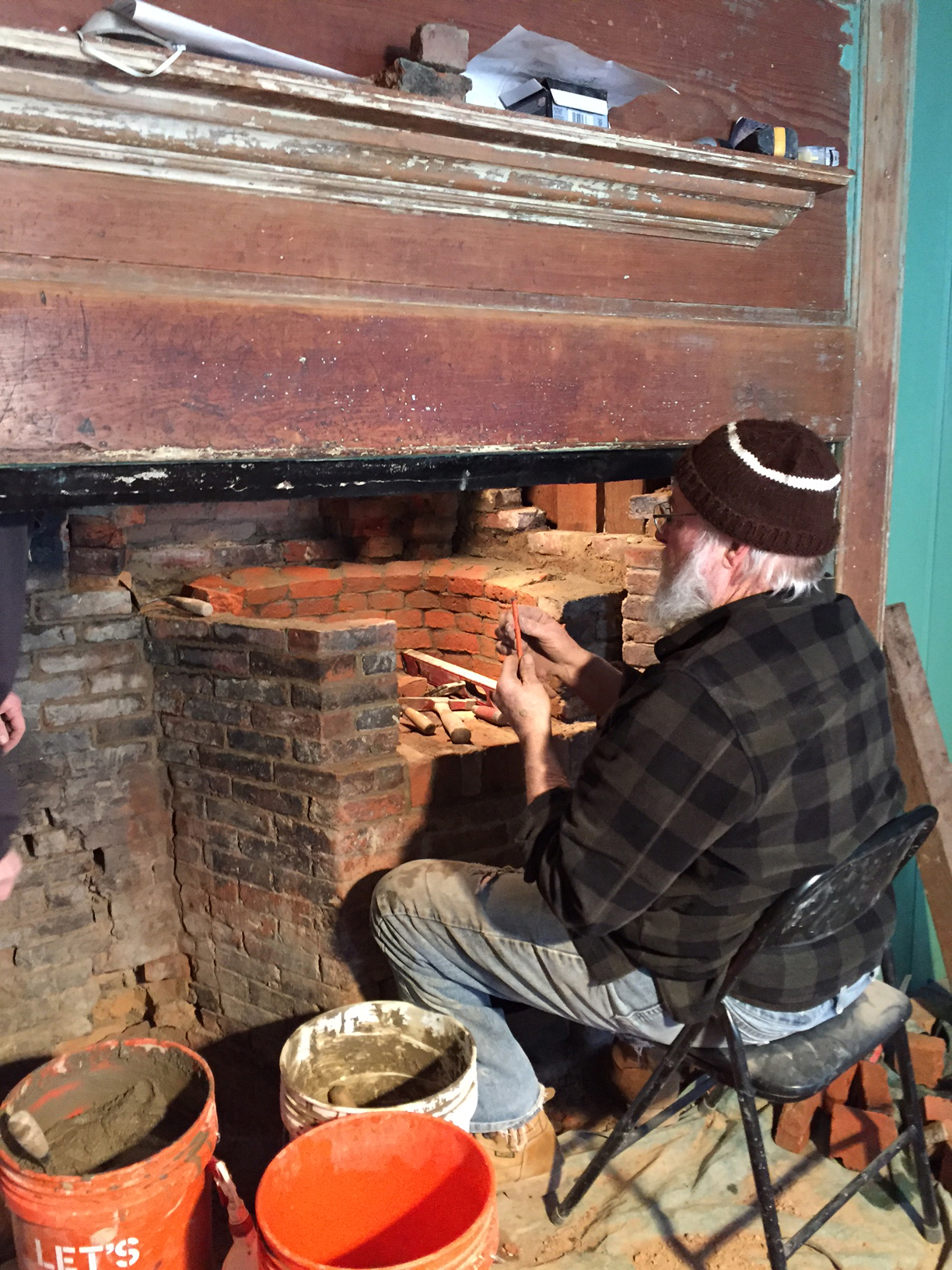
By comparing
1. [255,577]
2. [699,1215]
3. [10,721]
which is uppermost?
[255,577]

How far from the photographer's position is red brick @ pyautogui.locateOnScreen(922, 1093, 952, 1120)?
2.44 m

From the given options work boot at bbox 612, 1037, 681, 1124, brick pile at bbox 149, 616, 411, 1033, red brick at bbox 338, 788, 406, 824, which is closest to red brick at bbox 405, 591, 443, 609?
brick pile at bbox 149, 616, 411, 1033

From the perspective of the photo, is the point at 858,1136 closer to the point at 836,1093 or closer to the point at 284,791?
the point at 836,1093

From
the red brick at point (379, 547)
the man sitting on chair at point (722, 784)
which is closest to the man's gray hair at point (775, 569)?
the man sitting on chair at point (722, 784)

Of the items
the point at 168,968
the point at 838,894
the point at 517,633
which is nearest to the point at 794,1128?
the point at 838,894

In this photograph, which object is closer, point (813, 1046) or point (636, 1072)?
point (813, 1046)

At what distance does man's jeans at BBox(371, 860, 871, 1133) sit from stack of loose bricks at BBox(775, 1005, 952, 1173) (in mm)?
666

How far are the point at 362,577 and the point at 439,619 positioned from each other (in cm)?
36

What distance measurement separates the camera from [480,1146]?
1780 millimetres

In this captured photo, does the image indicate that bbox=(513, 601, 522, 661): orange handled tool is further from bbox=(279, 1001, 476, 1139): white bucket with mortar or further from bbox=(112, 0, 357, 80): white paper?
bbox=(112, 0, 357, 80): white paper

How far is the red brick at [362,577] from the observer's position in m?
3.48

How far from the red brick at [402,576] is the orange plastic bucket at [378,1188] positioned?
206 centimetres

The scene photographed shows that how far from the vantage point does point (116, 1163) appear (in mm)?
2037

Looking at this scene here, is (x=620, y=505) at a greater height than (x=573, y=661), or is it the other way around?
(x=620, y=505)
